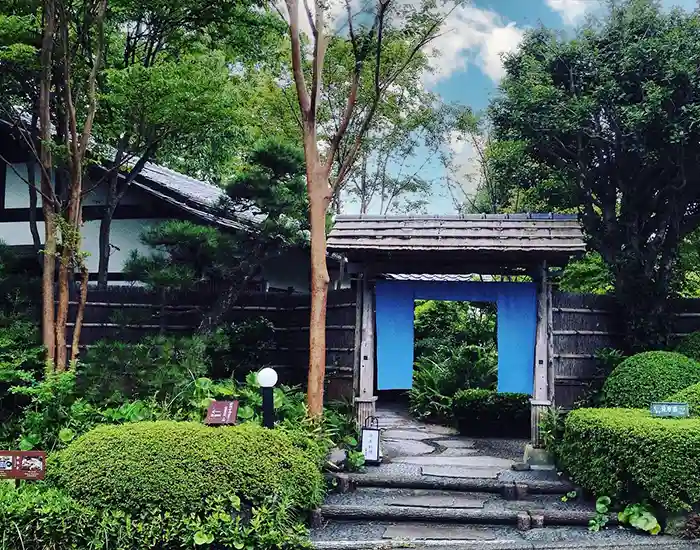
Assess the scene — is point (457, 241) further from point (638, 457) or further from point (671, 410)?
point (638, 457)

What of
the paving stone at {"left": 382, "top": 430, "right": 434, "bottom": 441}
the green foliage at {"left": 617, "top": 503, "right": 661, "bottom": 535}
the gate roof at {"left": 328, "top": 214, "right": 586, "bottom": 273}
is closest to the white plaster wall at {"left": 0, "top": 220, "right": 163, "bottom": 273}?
Result: the gate roof at {"left": 328, "top": 214, "right": 586, "bottom": 273}

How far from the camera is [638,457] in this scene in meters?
6.58

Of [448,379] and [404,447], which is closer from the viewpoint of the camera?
[404,447]

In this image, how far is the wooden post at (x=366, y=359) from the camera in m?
9.15

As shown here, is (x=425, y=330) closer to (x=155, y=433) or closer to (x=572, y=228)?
(x=572, y=228)

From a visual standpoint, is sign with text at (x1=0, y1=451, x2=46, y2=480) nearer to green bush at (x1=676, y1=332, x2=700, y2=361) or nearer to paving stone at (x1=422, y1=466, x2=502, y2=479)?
paving stone at (x1=422, y1=466, x2=502, y2=479)

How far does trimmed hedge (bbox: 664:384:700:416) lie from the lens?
285 inches

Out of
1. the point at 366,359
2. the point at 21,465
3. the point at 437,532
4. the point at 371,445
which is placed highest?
the point at 366,359

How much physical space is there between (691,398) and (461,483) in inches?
110

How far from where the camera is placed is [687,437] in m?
6.40

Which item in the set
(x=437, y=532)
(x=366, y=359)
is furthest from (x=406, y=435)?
(x=437, y=532)

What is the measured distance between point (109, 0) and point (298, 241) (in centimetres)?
438

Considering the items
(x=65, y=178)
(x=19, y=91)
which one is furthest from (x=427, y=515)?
(x=19, y=91)

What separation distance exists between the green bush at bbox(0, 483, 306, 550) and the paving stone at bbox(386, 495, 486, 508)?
1.65 m
